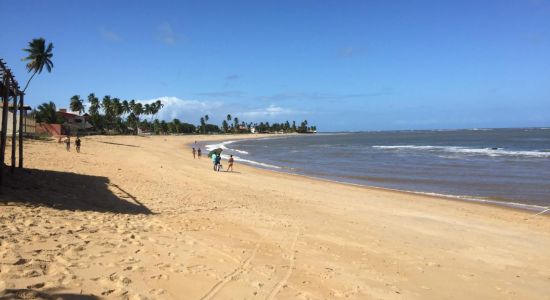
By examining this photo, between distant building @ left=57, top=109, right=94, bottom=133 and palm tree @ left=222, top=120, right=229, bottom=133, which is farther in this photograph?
palm tree @ left=222, top=120, right=229, bottom=133

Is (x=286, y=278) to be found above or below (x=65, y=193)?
below

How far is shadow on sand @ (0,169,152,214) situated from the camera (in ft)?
31.1

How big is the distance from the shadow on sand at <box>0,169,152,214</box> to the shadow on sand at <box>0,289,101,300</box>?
510 centimetres

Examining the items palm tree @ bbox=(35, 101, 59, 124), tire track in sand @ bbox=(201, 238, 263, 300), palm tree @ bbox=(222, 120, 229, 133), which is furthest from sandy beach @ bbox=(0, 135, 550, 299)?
palm tree @ bbox=(222, 120, 229, 133)

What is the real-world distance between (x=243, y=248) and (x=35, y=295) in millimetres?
3942

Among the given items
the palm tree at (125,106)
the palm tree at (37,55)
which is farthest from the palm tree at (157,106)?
the palm tree at (37,55)

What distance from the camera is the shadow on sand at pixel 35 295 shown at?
14.1 ft

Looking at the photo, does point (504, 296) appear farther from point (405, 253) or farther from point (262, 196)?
point (262, 196)

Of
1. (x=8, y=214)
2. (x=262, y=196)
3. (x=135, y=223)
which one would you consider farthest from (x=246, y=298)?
(x=262, y=196)

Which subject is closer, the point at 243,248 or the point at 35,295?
the point at 35,295

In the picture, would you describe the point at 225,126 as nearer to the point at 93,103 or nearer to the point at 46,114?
the point at 93,103

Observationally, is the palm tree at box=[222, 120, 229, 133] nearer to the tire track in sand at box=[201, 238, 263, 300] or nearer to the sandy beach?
the sandy beach

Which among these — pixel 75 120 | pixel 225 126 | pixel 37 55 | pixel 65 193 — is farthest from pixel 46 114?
pixel 225 126

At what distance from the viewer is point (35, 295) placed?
4398 mm
